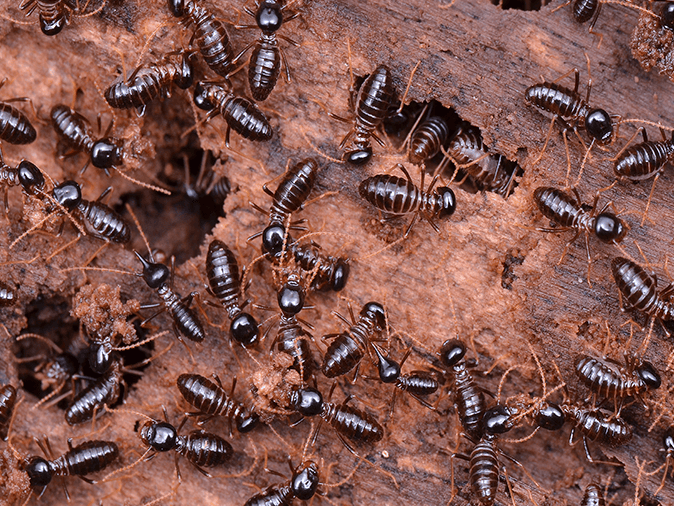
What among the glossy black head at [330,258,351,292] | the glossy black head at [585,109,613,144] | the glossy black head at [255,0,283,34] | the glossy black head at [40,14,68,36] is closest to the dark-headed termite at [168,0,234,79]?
the glossy black head at [255,0,283,34]

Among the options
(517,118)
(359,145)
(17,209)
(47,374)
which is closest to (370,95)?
(359,145)

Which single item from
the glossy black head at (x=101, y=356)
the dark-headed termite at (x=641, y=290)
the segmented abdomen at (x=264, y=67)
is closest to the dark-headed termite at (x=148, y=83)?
the segmented abdomen at (x=264, y=67)

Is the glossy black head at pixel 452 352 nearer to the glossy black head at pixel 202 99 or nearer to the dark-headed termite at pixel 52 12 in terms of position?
the glossy black head at pixel 202 99

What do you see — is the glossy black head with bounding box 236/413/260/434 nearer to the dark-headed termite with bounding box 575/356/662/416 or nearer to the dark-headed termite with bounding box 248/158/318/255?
the dark-headed termite with bounding box 248/158/318/255

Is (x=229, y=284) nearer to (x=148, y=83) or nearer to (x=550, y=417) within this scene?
(x=148, y=83)

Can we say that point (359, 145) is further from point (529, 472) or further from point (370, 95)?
point (529, 472)

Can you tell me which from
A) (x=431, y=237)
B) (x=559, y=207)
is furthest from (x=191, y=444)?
(x=559, y=207)
